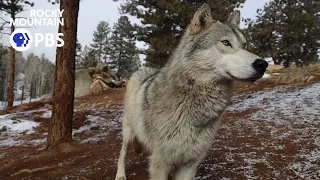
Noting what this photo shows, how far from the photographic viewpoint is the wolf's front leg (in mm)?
3143

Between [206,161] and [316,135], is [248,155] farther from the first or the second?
[316,135]

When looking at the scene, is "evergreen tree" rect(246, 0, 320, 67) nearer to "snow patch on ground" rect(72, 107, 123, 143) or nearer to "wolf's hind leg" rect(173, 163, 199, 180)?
"snow patch on ground" rect(72, 107, 123, 143)

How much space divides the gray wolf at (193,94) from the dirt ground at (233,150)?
1.12m

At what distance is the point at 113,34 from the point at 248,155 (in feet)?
131

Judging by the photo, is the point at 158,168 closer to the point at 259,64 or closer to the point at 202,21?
the point at 259,64

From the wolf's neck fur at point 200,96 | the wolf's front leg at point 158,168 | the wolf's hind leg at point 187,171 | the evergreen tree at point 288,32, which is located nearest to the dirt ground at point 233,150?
the wolf's hind leg at point 187,171

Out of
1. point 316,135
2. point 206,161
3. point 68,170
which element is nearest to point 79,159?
point 68,170

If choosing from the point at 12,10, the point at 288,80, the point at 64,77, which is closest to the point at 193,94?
the point at 64,77

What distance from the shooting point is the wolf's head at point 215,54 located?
2.72 meters

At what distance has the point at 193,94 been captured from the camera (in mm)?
3010

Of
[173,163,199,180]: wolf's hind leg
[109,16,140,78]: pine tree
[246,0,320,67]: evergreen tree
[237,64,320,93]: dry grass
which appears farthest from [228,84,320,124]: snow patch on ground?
[109,16,140,78]: pine tree

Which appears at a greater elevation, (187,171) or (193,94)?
(193,94)

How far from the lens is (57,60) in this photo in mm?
6367

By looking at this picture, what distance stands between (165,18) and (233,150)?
12662 mm
